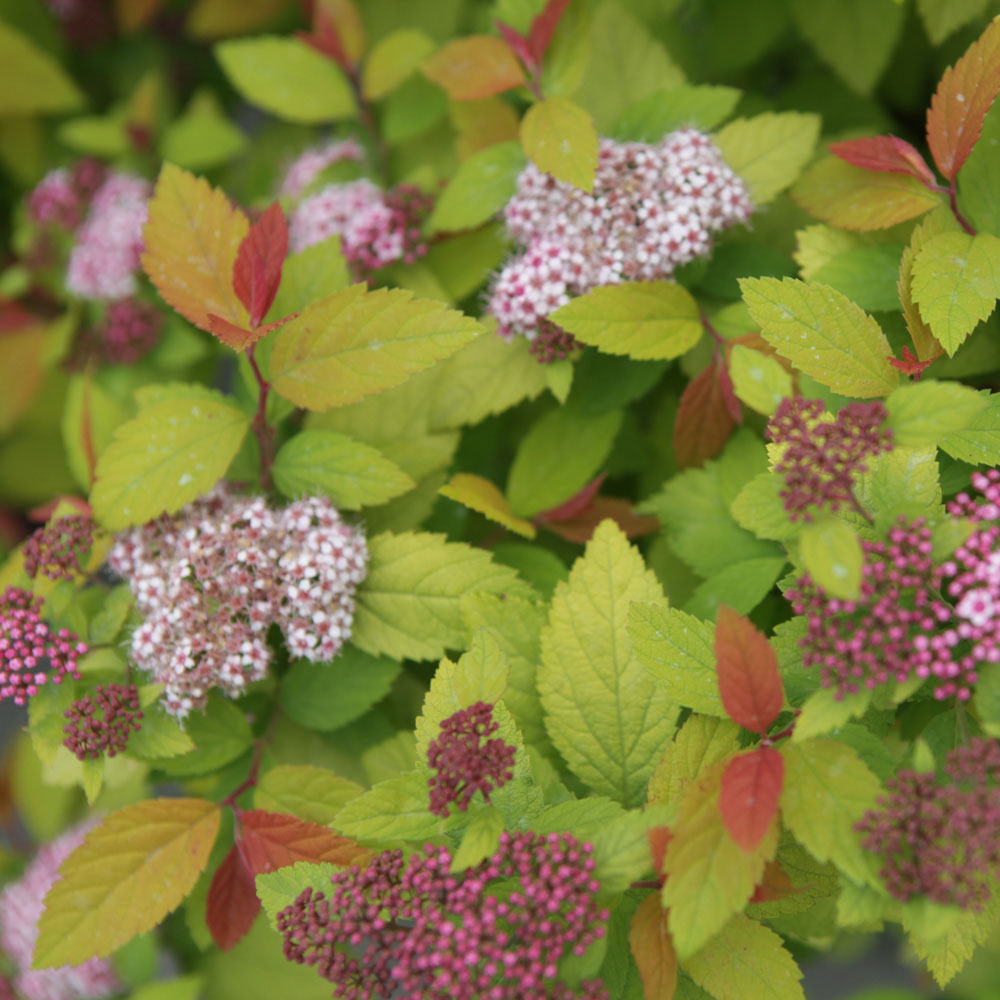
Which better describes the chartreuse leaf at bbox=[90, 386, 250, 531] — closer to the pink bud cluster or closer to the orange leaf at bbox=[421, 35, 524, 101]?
the pink bud cluster

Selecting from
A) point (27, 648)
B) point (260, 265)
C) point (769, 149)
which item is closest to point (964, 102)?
point (769, 149)

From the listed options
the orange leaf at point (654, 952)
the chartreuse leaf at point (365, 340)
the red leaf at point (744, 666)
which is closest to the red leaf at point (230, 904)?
the orange leaf at point (654, 952)

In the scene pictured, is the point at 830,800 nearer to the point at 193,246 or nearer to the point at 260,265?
the point at 260,265

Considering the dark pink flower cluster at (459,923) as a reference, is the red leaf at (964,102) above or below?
above

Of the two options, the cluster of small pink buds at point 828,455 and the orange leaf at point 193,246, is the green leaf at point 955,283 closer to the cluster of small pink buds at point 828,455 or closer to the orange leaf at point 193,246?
the cluster of small pink buds at point 828,455

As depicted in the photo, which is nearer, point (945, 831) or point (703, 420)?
point (945, 831)

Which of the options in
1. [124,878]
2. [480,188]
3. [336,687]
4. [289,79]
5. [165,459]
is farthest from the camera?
[289,79]
